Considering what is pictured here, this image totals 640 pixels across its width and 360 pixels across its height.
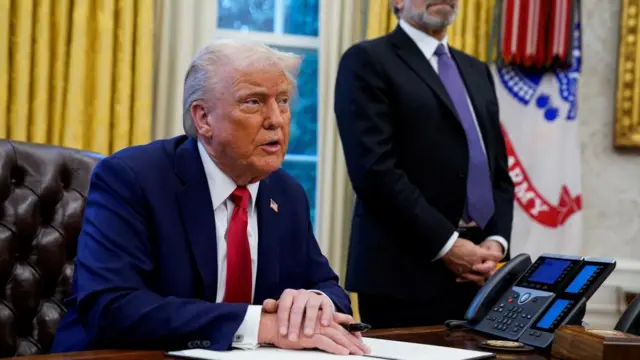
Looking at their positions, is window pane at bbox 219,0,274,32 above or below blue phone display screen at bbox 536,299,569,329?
above

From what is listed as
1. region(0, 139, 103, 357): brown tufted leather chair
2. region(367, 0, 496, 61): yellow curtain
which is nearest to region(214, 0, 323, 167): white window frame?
region(367, 0, 496, 61): yellow curtain

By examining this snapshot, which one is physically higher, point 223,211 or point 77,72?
point 77,72

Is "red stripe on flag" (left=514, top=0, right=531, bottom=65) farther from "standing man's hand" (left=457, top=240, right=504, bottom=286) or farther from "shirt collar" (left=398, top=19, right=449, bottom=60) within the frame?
"standing man's hand" (left=457, top=240, right=504, bottom=286)

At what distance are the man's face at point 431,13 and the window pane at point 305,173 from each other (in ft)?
4.85

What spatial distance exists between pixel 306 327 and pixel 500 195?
5.22 feet

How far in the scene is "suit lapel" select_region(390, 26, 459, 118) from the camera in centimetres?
308

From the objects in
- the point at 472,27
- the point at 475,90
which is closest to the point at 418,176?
the point at 475,90

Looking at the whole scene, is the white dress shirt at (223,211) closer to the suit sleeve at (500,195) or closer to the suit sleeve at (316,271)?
the suit sleeve at (316,271)

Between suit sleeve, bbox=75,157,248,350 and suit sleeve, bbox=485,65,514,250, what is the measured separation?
1.45m

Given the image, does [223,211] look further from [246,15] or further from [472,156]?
[246,15]

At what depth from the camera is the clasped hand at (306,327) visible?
1.71 meters

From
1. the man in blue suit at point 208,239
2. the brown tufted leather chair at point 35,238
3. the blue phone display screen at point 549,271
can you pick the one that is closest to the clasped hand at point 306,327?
the man in blue suit at point 208,239

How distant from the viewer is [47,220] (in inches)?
91.4

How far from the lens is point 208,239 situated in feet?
6.57
